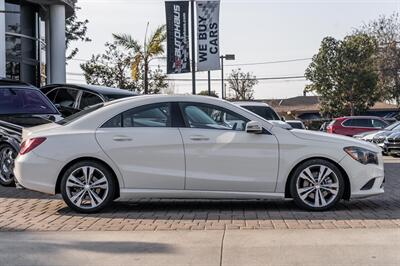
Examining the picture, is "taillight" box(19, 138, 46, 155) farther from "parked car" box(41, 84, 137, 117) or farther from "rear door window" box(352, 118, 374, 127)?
"rear door window" box(352, 118, 374, 127)

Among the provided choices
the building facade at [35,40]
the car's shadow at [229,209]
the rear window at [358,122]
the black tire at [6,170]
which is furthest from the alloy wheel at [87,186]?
the rear window at [358,122]

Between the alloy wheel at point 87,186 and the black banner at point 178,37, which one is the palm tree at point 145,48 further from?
the alloy wheel at point 87,186

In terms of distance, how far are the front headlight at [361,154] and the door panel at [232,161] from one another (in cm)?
96

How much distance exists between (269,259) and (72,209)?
324cm

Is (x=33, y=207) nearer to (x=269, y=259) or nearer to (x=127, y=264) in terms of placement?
(x=127, y=264)

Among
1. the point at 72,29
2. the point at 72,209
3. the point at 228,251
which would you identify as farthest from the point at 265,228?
the point at 72,29

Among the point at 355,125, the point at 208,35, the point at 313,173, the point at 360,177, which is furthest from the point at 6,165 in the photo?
the point at 355,125

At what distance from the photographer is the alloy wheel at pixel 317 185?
7.74m

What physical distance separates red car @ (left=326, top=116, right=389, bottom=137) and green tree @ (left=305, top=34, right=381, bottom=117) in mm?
20280

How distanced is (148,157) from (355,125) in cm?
1949

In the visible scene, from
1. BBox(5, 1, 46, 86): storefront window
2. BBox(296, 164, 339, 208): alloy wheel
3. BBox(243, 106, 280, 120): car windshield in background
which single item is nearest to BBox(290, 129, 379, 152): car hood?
BBox(296, 164, 339, 208): alloy wheel

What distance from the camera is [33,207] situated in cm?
845

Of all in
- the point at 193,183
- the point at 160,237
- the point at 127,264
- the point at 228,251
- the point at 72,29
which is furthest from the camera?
the point at 72,29

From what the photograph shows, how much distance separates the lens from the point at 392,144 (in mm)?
19281
